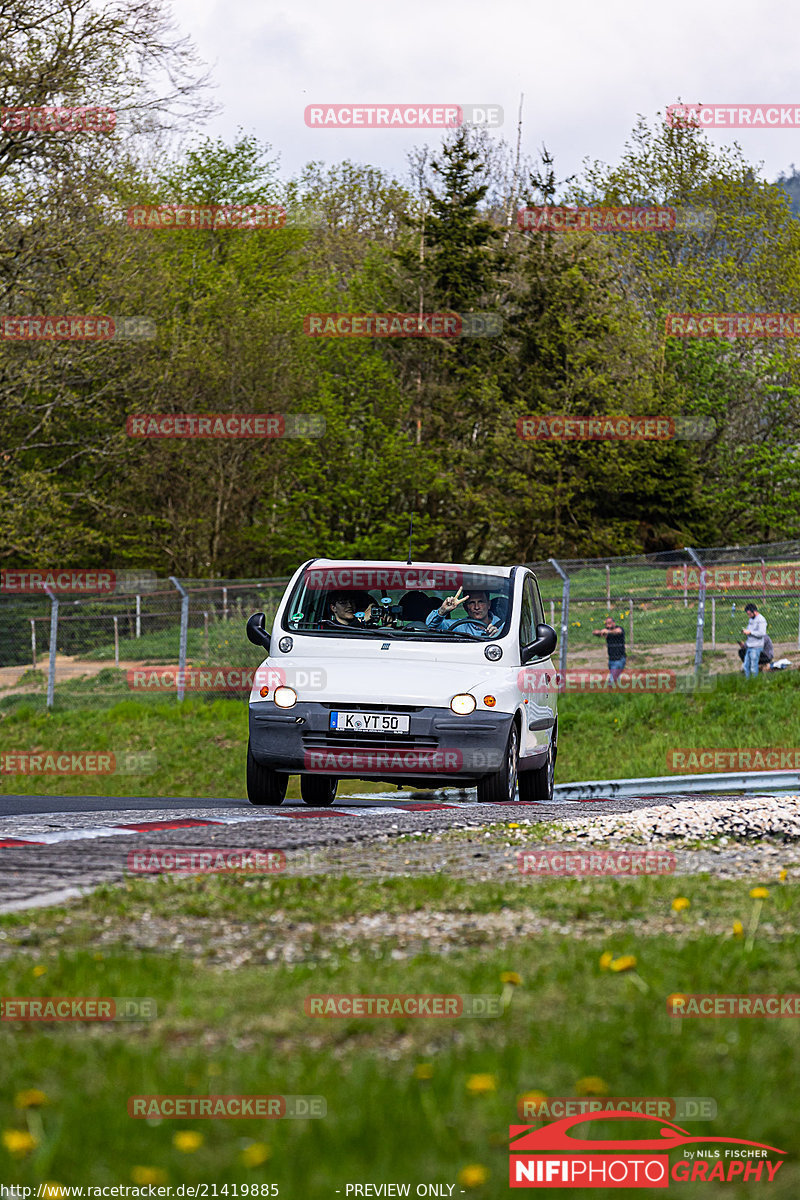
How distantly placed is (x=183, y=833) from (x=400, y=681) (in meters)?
3.04

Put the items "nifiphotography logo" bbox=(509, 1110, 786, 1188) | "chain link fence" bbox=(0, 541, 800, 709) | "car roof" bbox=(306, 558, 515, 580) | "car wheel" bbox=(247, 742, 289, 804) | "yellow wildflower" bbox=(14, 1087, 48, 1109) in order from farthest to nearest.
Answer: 1. "chain link fence" bbox=(0, 541, 800, 709)
2. "car roof" bbox=(306, 558, 515, 580)
3. "car wheel" bbox=(247, 742, 289, 804)
4. "yellow wildflower" bbox=(14, 1087, 48, 1109)
5. "nifiphotography logo" bbox=(509, 1110, 786, 1188)

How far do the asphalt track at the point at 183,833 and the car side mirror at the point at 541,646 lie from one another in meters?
1.25

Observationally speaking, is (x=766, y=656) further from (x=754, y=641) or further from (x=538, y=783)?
(x=538, y=783)

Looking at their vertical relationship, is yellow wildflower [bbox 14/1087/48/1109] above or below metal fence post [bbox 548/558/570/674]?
above

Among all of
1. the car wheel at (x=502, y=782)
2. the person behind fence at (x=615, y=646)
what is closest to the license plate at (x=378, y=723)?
the car wheel at (x=502, y=782)

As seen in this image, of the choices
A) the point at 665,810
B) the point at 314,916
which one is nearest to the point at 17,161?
the point at 665,810

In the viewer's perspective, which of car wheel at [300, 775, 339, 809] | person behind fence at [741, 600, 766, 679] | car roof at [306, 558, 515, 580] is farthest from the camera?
person behind fence at [741, 600, 766, 679]

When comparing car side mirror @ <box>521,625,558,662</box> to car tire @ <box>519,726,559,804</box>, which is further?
car tire @ <box>519,726,559,804</box>

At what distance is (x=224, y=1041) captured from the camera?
3.66 m

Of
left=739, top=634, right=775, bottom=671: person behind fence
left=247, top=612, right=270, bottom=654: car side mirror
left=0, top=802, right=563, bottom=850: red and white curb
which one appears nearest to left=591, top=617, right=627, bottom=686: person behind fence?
left=739, top=634, right=775, bottom=671: person behind fence

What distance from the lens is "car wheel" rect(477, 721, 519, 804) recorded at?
10953mm

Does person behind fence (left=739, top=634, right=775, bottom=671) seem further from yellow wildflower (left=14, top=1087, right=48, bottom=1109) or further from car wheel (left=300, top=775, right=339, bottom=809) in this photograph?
yellow wildflower (left=14, top=1087, right=48, bottom=1109)

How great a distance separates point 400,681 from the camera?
10852 mm

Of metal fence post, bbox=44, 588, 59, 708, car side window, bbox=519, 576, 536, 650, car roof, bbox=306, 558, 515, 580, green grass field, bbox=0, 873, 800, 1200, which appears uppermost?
car roof, bbox=306, 558, 515, 580
